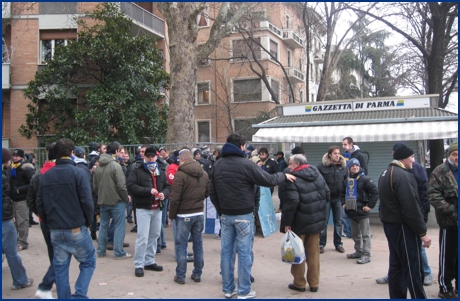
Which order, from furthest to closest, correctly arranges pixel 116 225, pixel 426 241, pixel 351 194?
pixel 116 225 < pixel 351 194 < pixel 426 241

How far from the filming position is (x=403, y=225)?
473 cm

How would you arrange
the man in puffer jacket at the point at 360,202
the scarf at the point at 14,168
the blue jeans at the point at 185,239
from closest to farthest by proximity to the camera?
the blue jeans at the point at 185,239, the scarf at the point at 14,168, the man in puffer jacket at the point at 360,202

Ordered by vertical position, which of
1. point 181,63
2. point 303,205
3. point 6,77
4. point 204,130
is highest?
point 6,77

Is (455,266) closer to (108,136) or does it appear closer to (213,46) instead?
(213,46)

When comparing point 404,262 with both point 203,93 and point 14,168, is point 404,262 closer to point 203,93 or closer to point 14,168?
point 14,168

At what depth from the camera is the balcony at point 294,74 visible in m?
35.5

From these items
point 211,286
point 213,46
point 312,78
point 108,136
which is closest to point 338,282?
point 211,286

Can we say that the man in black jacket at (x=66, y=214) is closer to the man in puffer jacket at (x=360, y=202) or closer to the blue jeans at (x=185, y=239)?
the blue jeans at (x=185, y=239)

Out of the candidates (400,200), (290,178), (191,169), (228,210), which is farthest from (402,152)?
(191,169)

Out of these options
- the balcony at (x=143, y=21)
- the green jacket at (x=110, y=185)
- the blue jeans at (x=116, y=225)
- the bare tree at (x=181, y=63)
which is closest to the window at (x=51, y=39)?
the balcony at (x=143, y=21)

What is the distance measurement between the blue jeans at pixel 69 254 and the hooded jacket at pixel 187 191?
142cm

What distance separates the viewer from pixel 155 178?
6.82m

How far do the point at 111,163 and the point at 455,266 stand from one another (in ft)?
17.7

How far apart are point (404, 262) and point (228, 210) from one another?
211cm
